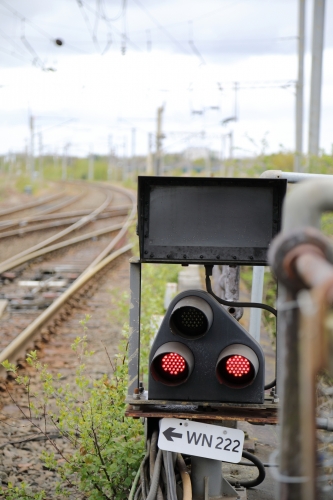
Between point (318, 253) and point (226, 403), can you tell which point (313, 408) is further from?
point (226, 403)

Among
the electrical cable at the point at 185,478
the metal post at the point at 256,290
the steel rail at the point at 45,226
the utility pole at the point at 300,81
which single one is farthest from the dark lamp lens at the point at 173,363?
the steel rail at the point at 45,226

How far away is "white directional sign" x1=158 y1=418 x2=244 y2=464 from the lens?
126 inches

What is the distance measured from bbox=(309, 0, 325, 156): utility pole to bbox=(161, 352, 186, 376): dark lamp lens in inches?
464

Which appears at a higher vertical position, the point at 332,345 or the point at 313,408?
A: the point at 332,345

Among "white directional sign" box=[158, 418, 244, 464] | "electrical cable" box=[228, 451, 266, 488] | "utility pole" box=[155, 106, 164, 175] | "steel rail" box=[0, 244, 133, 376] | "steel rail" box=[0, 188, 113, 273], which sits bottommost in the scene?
"steel rail" box=[0, 244, 133, 376]

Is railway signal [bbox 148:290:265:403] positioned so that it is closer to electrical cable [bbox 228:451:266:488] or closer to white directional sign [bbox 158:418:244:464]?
white directional sign [bbox 158:418:244:464]

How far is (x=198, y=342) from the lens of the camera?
3.29 meters

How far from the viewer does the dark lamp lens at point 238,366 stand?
10.5ft

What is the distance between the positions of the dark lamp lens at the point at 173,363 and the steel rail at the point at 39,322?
4.37 meters

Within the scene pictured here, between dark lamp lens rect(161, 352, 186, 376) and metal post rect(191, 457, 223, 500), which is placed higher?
dark lamp lens rect(161, 352, 186, 376)

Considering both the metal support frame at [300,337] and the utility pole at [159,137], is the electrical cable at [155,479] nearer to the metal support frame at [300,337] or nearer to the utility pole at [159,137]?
the metal support frame at [300,337]

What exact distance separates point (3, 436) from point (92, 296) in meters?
6.61

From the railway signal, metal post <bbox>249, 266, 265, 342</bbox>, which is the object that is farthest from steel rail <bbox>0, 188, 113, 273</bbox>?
the railway signal

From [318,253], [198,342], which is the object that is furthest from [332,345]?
[198,342]
